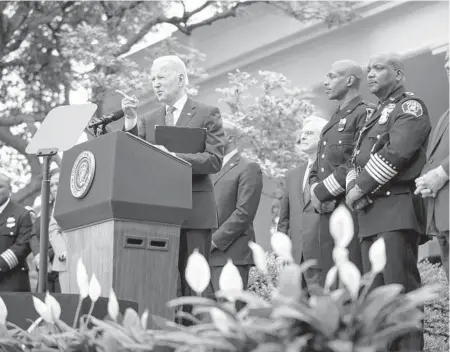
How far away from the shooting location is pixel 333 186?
4602 millimetres

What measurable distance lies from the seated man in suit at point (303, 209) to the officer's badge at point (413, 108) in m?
1.12

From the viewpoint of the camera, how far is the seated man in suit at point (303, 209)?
5242mm

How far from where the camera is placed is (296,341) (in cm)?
149

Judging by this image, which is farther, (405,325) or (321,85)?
(321,85)

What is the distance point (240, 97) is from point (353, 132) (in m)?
5.39

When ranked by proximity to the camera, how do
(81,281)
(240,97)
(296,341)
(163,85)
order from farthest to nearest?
(240,97)
(163,85)
(81,281)
(296,341)

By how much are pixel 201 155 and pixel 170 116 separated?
41 centimetres

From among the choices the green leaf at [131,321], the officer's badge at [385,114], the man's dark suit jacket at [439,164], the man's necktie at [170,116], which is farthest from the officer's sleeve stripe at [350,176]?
the green leaf at [131,321]

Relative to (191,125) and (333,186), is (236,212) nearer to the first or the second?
(333,186)

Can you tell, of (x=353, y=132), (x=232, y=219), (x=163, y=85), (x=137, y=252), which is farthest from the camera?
(x=232, y=219)

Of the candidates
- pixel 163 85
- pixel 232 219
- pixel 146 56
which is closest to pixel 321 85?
pixel 146 56

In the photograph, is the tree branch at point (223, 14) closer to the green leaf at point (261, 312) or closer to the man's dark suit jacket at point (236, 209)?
the man's dark suit jacket at point (236, 209)

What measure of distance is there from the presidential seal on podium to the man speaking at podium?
27 centimetres

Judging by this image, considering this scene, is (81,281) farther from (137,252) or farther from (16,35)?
(16,35)
